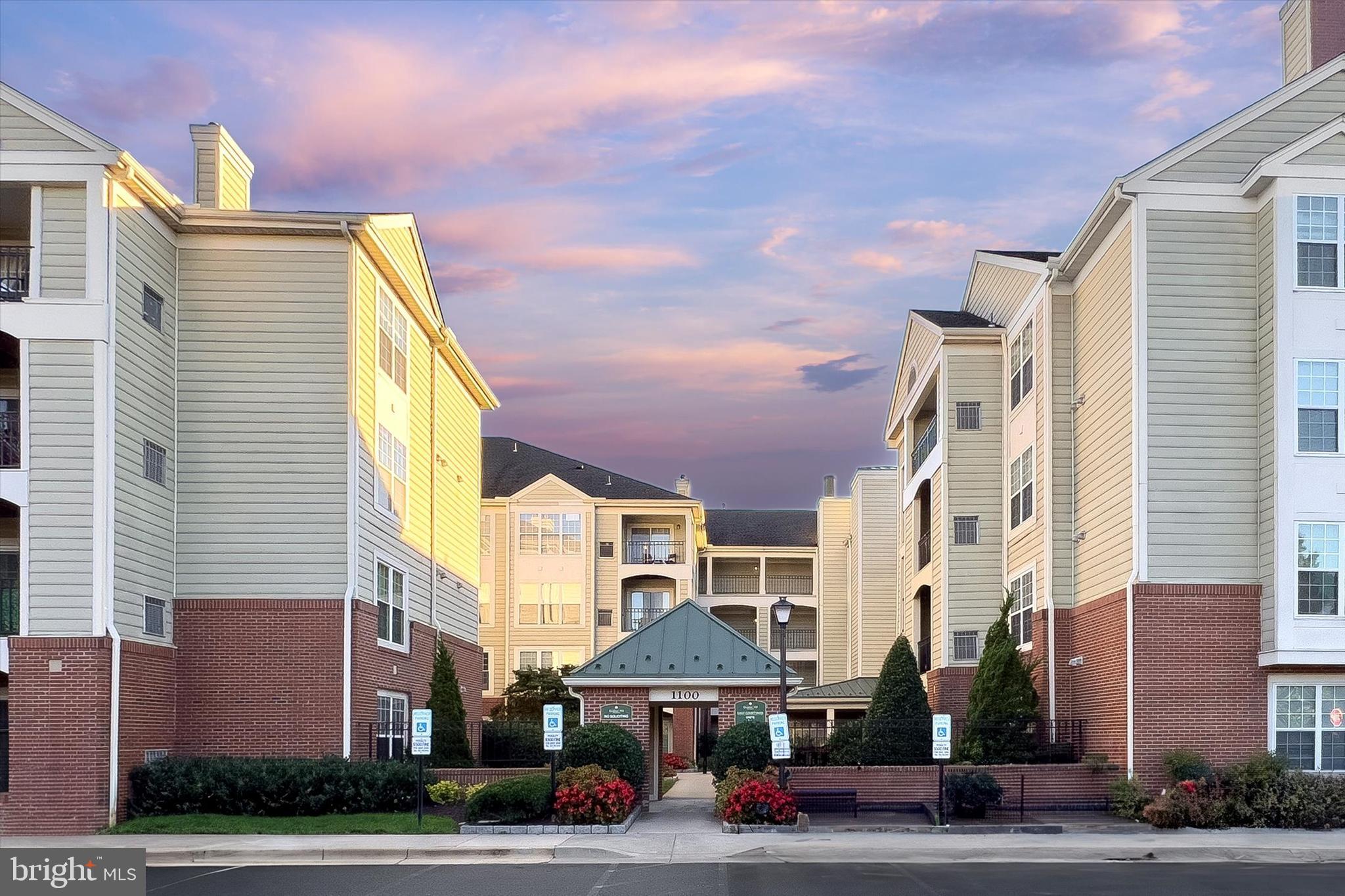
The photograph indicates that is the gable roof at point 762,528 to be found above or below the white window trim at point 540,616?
above

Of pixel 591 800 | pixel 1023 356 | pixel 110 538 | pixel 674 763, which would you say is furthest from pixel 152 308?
pixel 674 763

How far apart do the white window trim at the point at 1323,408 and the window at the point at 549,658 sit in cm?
4086

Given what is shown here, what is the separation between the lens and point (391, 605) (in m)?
34.0

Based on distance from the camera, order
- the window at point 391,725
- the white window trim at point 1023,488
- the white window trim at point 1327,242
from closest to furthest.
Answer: the white window trim at point 1327,242
the window at point 391,725
the white window trim at point 1023,488

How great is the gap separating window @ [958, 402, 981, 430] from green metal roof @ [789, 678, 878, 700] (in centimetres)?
1635

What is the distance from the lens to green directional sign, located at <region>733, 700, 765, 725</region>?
3170 centimetres

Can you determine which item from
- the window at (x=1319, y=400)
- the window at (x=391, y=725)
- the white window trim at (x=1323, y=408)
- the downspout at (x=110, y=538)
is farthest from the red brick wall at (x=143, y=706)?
the window at (x=1319, y=400)

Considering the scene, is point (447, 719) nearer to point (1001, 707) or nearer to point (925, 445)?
point (1001, 707)

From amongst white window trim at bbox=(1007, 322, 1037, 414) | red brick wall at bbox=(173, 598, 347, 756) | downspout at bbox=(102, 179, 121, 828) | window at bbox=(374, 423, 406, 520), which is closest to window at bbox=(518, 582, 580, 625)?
window at bbox=(374, 423, 406, 520)

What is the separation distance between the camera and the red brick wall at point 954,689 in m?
39.6

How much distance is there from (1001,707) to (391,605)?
1333cm

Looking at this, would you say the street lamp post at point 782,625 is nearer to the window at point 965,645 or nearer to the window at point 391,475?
the window at point 391,475

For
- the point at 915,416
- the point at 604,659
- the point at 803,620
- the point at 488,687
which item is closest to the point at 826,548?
the point at 803,620

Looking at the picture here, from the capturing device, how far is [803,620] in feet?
257
